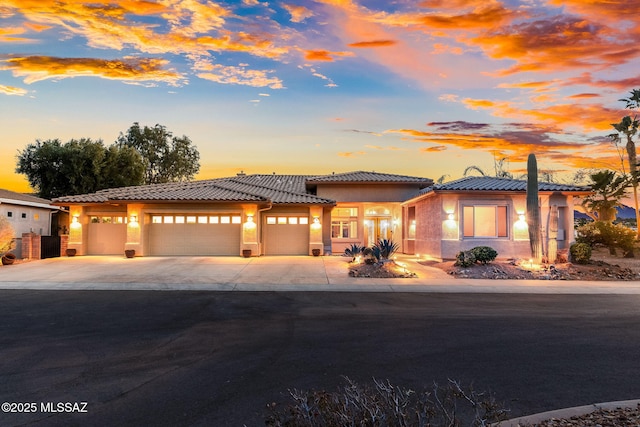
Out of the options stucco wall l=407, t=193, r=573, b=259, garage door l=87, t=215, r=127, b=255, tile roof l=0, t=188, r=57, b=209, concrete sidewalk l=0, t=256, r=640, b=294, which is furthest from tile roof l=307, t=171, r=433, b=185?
tile roof l=0, t=188, r=57, b=209

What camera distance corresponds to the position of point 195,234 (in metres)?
21.7

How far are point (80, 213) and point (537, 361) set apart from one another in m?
24.0

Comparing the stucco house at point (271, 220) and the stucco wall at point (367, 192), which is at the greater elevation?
the stucco wall at point (367, 192)

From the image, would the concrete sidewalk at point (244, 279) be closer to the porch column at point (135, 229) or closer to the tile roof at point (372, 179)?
the porch column at point (135, 229)

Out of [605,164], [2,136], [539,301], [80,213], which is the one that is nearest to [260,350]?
[539,301]

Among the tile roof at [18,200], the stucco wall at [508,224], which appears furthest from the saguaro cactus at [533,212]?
the tile roof at [18,200]

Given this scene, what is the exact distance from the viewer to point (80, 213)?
72.8 ft

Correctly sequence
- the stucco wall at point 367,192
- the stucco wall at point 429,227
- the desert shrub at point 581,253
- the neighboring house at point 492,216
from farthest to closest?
the stucco wall at point 367,192 → the stucco wall at point 429,227 → the neighboring house at point 492,216 → the desert shrub at point 581,253

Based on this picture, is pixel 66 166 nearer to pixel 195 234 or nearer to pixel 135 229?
pixel 135 229

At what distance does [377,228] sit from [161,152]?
33695mm

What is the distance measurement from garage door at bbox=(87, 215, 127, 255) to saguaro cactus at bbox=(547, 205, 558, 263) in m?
23.3

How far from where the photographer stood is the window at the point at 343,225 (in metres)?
25.4

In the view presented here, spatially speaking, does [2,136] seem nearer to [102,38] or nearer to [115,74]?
[115,74]

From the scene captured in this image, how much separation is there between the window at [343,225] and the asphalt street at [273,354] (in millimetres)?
15245
